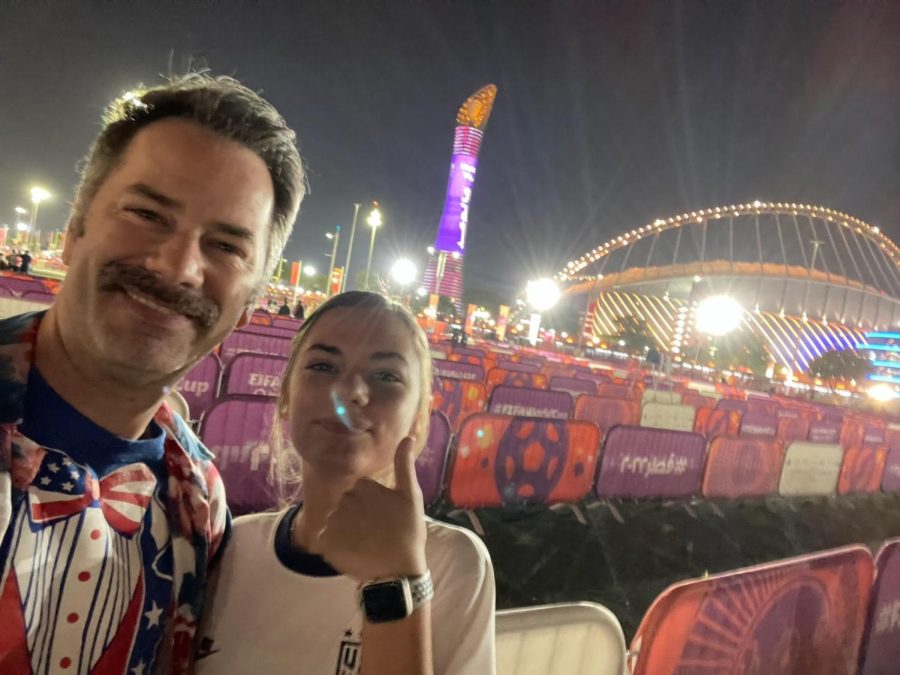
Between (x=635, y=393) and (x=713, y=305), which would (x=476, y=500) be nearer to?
(x=635, y=393)

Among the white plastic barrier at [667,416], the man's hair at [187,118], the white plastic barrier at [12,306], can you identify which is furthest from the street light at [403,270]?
the man's hair at [187,118]

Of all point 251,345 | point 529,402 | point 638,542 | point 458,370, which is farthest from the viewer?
point 458,370

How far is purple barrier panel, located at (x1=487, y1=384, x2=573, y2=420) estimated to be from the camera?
814 centimetres

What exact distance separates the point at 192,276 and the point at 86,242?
0.87 ft

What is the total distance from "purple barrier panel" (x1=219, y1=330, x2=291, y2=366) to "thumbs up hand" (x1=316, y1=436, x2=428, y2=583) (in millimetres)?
7584

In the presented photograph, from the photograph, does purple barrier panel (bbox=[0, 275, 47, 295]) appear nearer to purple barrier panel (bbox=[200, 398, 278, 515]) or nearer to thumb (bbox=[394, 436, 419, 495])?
purple barrier panel (bbox=[200, 398, 278, 515])

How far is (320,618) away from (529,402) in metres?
7.35

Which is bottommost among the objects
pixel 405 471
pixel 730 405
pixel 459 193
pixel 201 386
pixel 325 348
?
pixel 201 386

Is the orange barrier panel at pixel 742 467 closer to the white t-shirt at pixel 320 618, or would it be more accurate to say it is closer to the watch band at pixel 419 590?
the white t-shirt at pixel 320 618

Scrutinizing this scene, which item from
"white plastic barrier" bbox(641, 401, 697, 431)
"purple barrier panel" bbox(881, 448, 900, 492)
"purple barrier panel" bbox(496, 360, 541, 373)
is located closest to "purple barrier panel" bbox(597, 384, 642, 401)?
"white plastic barrier" bbox(641, 401, 697, 431)

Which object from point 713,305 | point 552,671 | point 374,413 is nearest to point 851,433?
point 552,671

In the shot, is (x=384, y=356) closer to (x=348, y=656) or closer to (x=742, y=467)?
(x=348, y=656)

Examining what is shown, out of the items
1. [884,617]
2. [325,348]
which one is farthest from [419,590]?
[884,617]

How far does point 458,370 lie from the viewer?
418 inches
